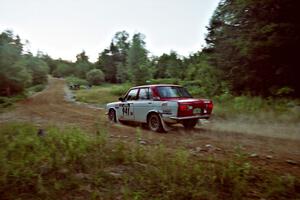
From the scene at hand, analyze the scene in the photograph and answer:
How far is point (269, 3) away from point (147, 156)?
12.2 m

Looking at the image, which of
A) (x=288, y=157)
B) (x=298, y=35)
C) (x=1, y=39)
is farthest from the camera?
(x=1, y=39)

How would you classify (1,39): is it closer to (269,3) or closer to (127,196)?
(269,3)

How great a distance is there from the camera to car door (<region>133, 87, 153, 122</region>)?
9977 mm

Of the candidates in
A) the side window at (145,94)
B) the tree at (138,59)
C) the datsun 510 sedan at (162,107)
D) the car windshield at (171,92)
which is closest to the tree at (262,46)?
the car windshield at (171,92)

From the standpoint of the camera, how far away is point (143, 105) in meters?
10.2

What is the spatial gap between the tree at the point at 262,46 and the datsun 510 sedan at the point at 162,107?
6571mm

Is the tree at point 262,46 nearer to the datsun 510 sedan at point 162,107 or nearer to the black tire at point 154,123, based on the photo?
the datsun 510 sedan at point 162,107

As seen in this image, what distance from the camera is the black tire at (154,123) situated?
31.3 ft

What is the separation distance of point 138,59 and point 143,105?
3637 cm

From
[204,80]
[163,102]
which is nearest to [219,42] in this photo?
[204,80]

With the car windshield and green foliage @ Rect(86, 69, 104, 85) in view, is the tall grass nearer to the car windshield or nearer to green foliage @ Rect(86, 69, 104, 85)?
the car windshield

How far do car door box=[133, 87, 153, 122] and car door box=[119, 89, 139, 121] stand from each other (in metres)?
0.27

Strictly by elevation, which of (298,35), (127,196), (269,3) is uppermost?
(269,3)

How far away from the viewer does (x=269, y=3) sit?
13.9m
